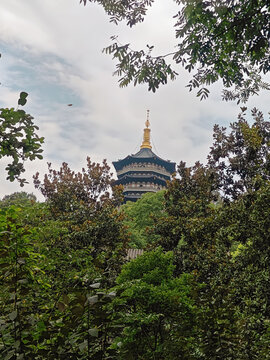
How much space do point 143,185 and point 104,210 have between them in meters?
32.9

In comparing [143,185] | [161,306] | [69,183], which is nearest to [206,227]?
[161,306]

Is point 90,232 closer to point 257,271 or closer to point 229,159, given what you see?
point 229,159

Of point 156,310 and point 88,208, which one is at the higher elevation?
point 88,208

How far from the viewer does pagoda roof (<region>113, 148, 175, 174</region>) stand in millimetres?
46719

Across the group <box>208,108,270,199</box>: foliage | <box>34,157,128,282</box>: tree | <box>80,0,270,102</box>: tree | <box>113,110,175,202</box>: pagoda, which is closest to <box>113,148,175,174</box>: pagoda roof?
<box>113,110,175,202</box>: pagoda

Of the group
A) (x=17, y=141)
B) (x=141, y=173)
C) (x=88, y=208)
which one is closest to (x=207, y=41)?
(x=17, y=141)

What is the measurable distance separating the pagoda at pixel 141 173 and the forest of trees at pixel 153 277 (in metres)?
31.0

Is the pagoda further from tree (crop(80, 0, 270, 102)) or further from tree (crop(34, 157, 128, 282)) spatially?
tree (crop(80, 0, 270, 102))

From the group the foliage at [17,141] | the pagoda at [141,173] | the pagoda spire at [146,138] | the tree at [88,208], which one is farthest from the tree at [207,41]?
the pagoda spire at [146,138]

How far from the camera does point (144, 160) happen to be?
46750 mm

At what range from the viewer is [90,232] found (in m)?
12.0

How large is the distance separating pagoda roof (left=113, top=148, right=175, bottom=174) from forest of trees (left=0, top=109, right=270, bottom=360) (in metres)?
32.6

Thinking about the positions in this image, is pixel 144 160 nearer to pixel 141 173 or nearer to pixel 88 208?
pixel 141 173

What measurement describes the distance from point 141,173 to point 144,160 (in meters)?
2.07
